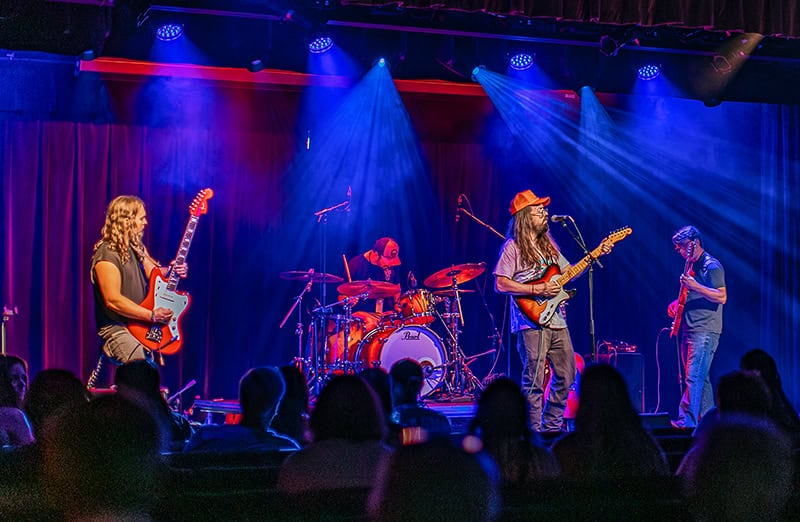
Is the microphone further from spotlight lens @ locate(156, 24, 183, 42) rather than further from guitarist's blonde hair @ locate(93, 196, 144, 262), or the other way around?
spotlight lens @ locate(156, 24, 183, 42)

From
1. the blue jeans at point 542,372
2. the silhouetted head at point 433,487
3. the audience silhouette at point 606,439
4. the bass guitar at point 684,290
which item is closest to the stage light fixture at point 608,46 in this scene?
the bass guitar at point 684,290

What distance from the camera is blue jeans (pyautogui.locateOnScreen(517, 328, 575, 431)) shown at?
307 inches

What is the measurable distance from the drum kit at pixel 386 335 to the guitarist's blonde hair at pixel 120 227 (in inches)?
86.0

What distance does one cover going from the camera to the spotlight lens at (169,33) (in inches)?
362

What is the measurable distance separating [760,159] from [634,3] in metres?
7.23

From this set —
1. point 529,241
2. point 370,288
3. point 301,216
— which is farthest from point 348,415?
point 301,216

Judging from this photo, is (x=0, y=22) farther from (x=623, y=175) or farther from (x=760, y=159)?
(x=760, y=159)

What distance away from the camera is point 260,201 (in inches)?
459

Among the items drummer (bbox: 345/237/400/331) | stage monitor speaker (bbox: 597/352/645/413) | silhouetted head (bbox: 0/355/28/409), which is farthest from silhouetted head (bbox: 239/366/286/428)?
stage monitor speaker (bbox: 597/352/645/413)

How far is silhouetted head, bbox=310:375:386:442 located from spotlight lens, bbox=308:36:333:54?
6.56m

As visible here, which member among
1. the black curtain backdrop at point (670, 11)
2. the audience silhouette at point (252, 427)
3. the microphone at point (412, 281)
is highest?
the black curtain backdrop at point (670, 11)

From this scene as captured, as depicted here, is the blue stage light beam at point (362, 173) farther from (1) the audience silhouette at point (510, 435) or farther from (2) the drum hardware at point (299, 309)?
(1) the audience silhouette at point (510, 435)

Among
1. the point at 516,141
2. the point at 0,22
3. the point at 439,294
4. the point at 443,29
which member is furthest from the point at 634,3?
the point at 516,141

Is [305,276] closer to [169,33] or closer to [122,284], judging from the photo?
[122,284]
